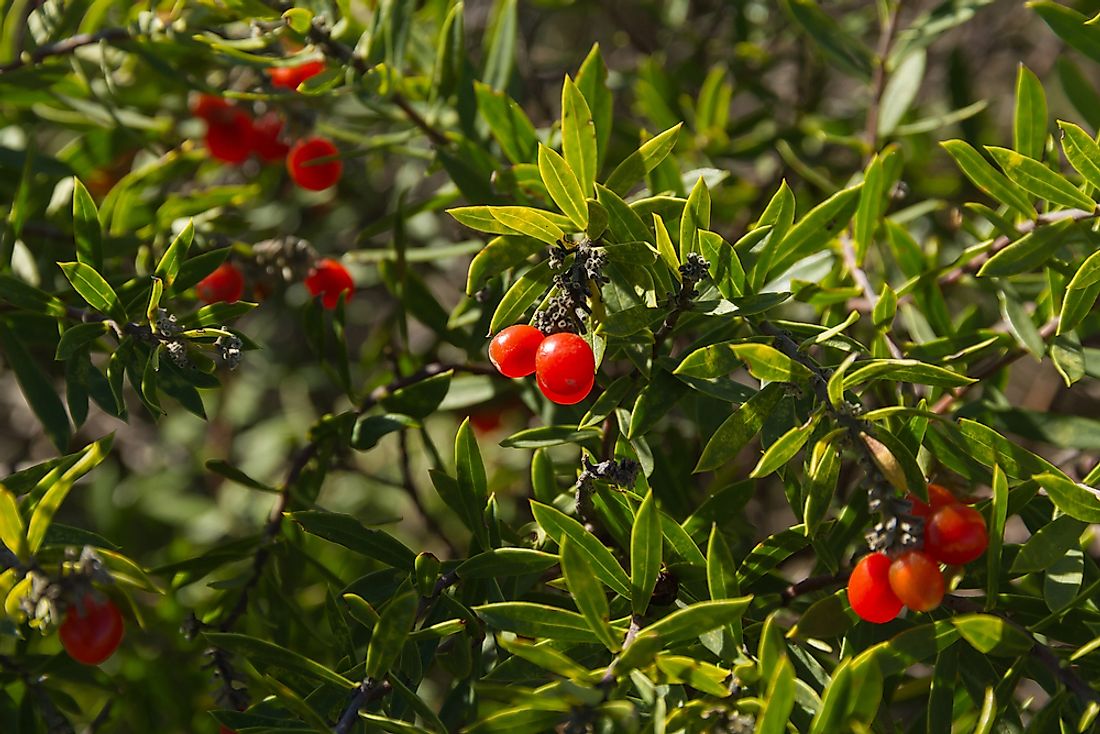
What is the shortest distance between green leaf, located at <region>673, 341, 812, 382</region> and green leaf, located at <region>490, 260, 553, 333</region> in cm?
20

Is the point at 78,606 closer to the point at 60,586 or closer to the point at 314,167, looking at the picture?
the point at 60,586

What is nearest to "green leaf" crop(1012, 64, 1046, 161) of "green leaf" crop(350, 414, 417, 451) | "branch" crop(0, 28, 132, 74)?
"green leaf" crop(350, 414, 417, 451)

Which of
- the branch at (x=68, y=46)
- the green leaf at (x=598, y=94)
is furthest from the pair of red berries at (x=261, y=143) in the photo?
the green leaf at (x=598, y=94)

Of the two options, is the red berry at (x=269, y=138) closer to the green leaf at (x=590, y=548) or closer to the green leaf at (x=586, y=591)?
the green leaf at (x=590, y=548)

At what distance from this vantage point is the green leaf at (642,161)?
1.24 metres

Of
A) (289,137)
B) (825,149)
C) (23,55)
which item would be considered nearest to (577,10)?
(825,149)

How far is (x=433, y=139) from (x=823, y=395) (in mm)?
1010

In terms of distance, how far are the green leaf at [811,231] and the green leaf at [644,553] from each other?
42 centimetres

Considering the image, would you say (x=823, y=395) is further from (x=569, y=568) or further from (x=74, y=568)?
(x=74, y=568)

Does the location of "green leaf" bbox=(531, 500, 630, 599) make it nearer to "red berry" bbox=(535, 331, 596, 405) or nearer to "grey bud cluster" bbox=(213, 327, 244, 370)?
"red berry" bbox=(535, 331, 596, 405)

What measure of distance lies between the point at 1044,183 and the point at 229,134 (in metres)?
1.65

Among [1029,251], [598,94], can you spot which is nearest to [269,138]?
[598,94]

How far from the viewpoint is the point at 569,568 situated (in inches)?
41.8

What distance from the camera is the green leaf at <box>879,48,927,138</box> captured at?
2.10 metres
